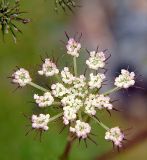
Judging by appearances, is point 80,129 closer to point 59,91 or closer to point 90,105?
point 90,105

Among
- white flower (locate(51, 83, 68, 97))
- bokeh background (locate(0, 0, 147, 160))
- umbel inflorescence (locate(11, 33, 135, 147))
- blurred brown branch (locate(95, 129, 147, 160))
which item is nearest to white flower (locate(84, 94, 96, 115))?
umbel inflorescence (locate(11, 33, 135, 147))

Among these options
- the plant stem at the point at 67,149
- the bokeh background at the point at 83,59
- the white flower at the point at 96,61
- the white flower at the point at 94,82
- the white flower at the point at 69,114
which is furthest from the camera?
the bokeh background at the point at 83,59

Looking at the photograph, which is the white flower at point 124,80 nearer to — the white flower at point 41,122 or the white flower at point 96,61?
the white flower at point 96,61

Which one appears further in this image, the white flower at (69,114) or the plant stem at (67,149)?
the plant stem at (67,149)

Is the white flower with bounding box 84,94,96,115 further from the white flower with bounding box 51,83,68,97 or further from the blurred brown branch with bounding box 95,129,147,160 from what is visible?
the blurred brown branch with bounding box 95,129,147,160

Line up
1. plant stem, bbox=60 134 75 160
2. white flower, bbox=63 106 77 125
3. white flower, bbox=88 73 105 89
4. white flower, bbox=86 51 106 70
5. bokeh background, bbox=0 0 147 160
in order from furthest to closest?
bokeh background, bbox=0 0 147 160, plant stem, bbox=60 134 75 160, white flower, bbox=86 51 106 70, white flower, bbox=88 73 105 89, white flower, bbox=63 106 77 125

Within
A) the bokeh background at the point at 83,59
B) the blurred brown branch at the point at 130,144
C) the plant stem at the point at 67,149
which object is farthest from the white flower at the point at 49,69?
the blurred brown branch at the point at 130,144
